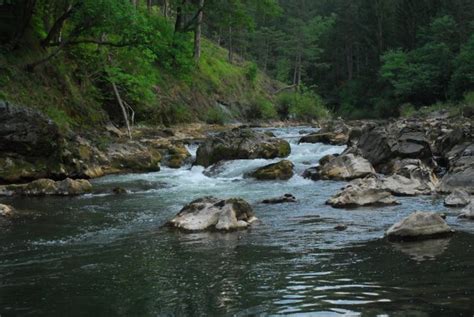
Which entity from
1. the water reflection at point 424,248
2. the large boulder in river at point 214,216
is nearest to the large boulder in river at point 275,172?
the large boulder in river at point 214,216

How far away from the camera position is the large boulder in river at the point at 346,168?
16.2 metres

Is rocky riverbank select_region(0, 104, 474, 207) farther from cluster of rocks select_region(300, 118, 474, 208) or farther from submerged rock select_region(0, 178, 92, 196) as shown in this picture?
submerged rock select_region(0, 178, 92, 196)

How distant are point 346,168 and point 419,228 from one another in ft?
27.9

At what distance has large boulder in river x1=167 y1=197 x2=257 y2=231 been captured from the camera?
9477 mm

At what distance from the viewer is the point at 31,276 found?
6660 millimetres

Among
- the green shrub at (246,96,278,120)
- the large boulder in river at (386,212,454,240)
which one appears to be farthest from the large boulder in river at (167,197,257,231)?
the green shrub at (246,96,278,120)

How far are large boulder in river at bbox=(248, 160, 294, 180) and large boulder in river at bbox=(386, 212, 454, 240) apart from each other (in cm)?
872

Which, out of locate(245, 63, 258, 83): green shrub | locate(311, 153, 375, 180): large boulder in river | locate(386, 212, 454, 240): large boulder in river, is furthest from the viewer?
locate(245, 63, 258, 83): green shrub

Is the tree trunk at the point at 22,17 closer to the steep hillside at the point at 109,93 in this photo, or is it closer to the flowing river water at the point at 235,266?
the steep hillside at the point at 109,93

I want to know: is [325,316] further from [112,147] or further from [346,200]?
[112,147]

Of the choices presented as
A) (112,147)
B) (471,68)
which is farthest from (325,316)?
(471,68)

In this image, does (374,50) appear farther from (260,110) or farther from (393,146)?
(393,146)

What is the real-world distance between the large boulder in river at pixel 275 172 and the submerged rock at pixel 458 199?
6283mm

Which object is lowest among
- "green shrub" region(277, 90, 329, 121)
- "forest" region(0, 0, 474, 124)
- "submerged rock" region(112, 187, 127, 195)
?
"submerged rock" region(112, 187, 127, 195)
